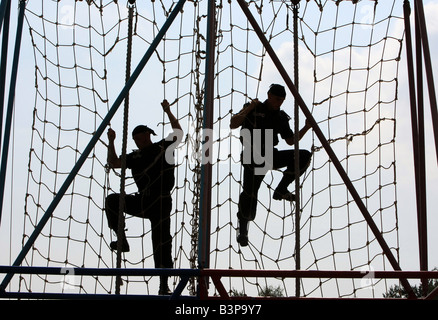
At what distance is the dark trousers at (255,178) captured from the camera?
170 inches

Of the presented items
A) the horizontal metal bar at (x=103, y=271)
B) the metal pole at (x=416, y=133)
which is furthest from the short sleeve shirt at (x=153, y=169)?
the horizontal metal bar at (x=103, y=271)

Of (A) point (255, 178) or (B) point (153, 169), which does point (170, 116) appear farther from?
(A) point (255, 178)

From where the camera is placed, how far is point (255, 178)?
14.2 feet

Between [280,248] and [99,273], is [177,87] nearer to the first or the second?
[280,248]

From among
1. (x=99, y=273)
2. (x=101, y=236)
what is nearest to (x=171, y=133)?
(x=101, y=236)

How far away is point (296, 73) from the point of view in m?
3.96

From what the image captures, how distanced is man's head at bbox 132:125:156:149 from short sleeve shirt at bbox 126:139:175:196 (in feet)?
0.12

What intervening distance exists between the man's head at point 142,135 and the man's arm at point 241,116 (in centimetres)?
52

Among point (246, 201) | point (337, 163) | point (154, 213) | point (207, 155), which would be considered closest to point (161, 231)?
point (154, 213)

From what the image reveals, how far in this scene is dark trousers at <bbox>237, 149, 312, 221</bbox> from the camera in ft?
14.1

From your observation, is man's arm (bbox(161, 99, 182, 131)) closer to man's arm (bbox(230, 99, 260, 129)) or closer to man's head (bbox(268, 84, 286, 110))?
man's arm (bbox(230, 99, 260, 129))

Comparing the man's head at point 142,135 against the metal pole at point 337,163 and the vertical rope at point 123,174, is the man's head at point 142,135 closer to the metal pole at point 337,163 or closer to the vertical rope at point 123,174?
the vertical rope at point 123,174
